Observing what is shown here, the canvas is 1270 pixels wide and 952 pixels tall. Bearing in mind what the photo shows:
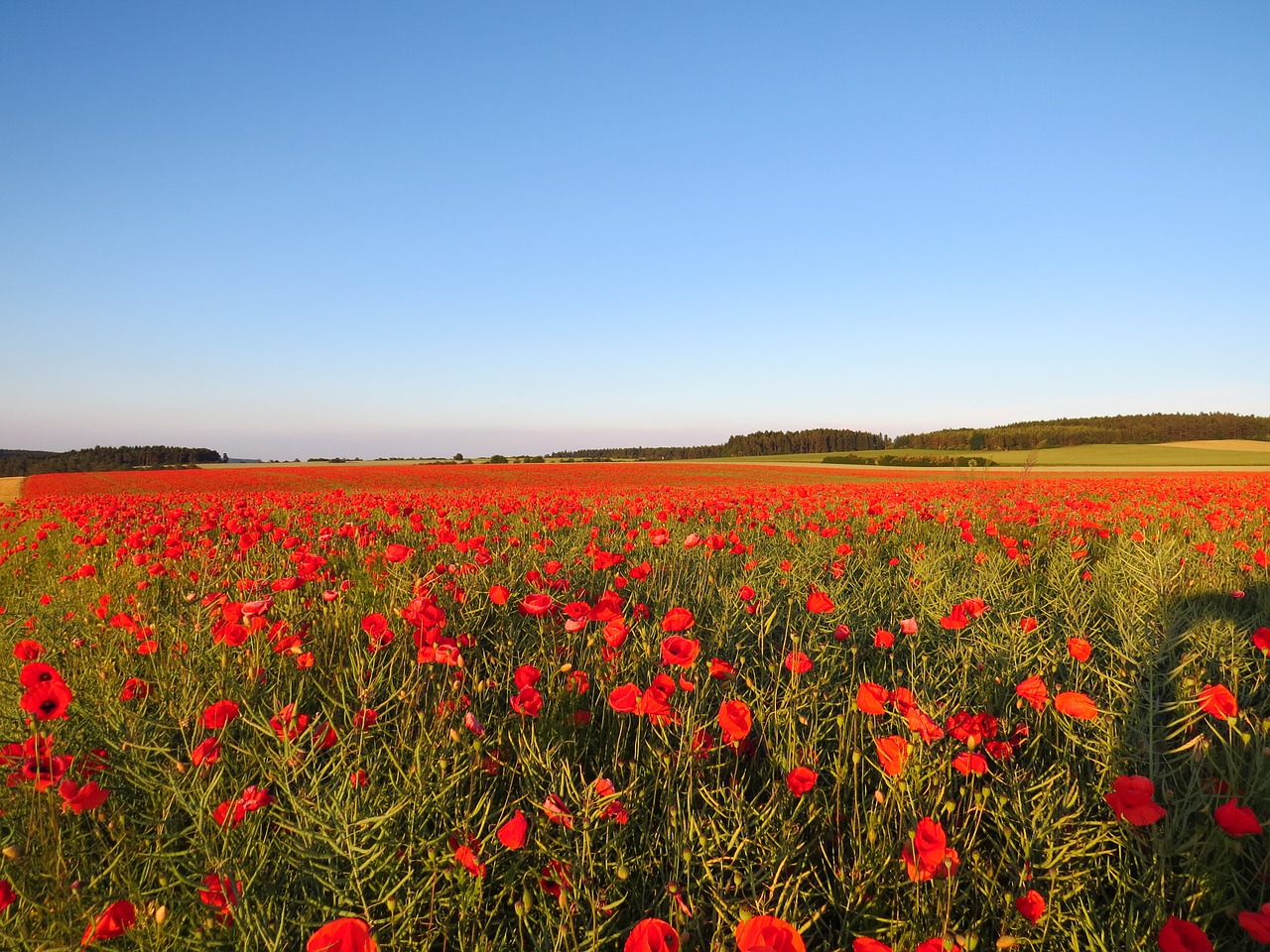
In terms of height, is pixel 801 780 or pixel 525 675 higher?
pixel 525 675

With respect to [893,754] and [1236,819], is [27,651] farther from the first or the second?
[1236,819]

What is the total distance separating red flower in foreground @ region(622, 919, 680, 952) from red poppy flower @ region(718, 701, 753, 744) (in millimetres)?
536

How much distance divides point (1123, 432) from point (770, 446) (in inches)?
1408

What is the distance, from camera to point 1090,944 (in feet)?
4.07

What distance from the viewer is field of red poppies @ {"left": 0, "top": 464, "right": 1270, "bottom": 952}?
4.16 ft

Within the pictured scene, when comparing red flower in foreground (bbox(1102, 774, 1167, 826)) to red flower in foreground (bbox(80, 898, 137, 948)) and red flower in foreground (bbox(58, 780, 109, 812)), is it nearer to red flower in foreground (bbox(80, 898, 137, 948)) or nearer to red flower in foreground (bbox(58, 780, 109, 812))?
red flower in foreground (bbox(80, 898, 137, 948))

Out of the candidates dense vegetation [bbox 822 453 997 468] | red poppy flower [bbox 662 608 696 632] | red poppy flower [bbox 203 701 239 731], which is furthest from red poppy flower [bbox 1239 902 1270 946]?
dense vegetation [bbox 822 453 997 468]

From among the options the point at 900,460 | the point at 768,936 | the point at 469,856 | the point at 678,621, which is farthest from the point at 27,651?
the point at 900,460

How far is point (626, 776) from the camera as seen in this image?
181 cm

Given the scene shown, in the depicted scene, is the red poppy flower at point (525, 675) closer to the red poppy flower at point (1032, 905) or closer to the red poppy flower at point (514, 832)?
the red poppy flower at point (514, 832)

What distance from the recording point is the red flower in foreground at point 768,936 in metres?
0.83

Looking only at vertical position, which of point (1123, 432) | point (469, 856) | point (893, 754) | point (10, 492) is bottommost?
point (469, 856)

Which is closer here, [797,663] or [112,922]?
[112,922]

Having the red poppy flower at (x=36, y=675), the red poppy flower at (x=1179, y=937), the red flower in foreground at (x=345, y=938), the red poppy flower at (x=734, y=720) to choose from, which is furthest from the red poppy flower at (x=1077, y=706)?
the red poppy flower at (x=36, y=675)
